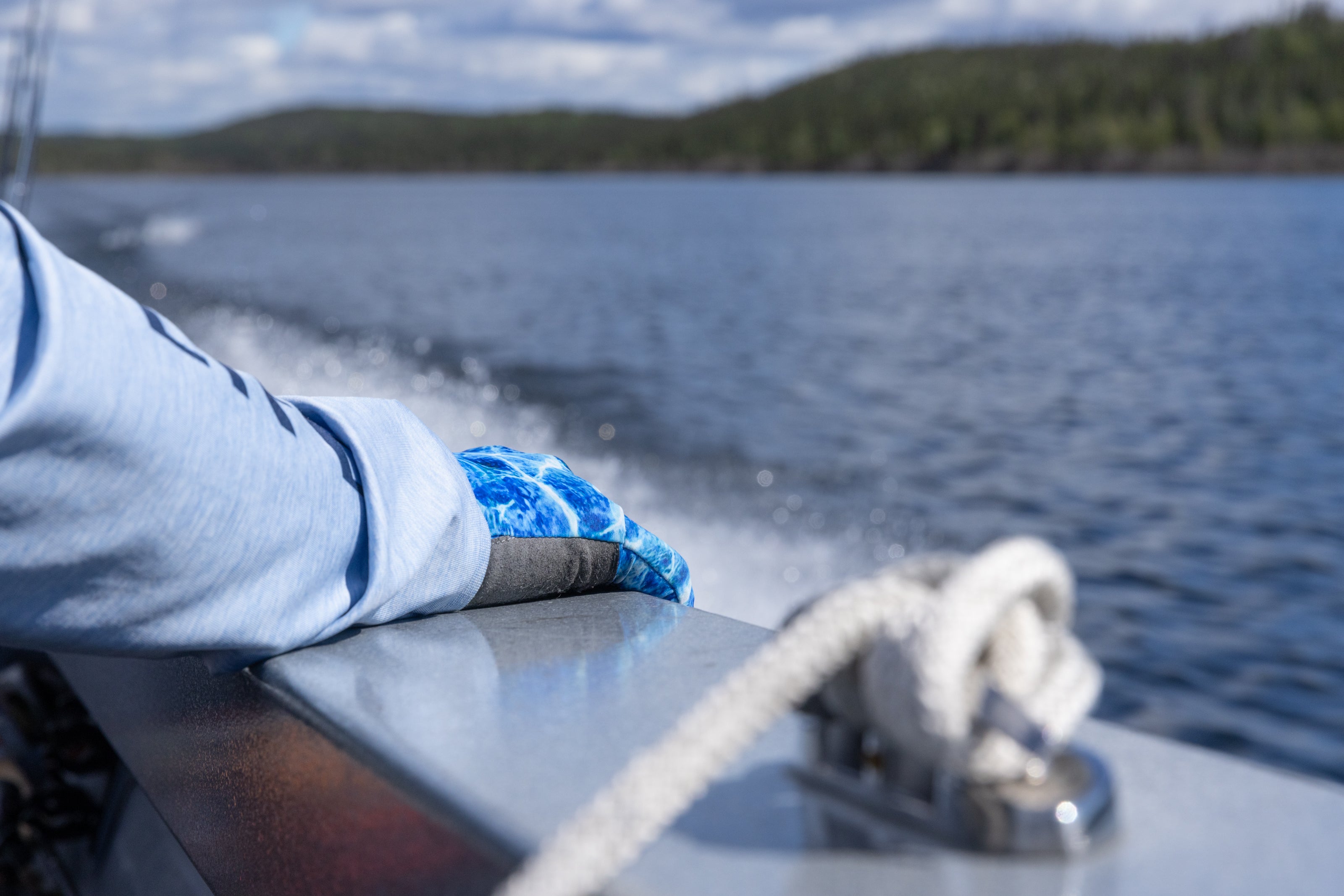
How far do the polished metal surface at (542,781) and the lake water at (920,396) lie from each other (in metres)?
3.03

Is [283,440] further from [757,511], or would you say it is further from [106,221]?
[106,221]

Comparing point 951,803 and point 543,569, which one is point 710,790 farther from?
point 543,569

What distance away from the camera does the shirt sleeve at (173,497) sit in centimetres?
76

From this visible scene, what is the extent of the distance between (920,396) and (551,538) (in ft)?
27.2

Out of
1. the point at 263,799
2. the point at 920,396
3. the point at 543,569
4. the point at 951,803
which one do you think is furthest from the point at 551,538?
the point at 920,396

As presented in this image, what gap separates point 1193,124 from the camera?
5975 cm

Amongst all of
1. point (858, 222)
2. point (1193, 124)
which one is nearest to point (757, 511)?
point (858, 222)

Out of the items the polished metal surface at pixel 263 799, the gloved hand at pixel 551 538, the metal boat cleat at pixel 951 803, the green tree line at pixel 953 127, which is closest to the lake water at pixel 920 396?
the gloved hand at pixel 551 538

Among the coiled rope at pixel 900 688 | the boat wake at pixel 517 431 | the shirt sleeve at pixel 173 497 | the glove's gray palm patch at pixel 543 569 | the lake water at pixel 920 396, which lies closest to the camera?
the coiled rope at pixel 900 688

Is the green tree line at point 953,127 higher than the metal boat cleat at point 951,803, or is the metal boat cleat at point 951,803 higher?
the green tree line at point 953,127

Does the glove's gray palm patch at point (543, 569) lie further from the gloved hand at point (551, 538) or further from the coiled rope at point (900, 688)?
the coiled rope at point (900, 688)

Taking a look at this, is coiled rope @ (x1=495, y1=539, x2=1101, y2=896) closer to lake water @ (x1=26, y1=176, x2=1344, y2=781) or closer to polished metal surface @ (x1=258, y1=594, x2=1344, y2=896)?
polished metal surface @ (x1=258, y1=594, x2=1344, y2=896)

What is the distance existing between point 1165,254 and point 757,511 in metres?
17.9

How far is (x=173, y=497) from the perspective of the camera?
33.0 inches
